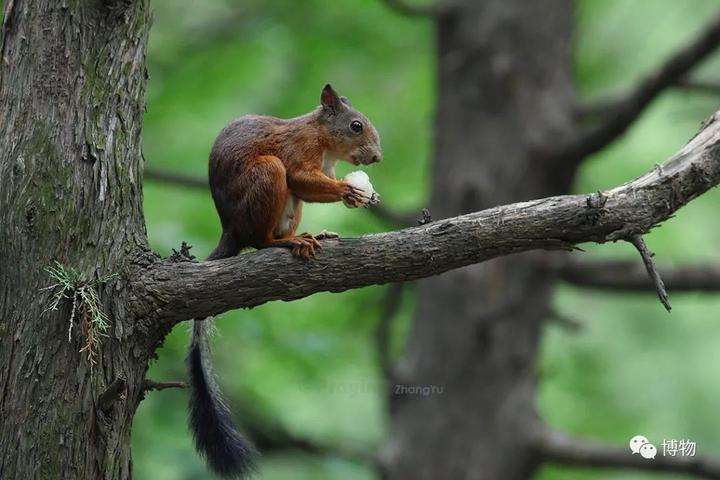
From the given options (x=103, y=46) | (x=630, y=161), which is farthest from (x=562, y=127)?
(x=103, y=46)

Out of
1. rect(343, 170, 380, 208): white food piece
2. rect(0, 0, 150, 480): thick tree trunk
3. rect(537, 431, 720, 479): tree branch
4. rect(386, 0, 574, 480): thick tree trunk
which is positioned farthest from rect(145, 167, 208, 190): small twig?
rect(537, 431, 720, 479): tree branch

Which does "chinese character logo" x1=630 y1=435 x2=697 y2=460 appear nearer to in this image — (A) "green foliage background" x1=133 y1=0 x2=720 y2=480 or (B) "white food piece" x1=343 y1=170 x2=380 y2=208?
(A) "green foliage background" x1=133 y1=0 x2=720 y2=480

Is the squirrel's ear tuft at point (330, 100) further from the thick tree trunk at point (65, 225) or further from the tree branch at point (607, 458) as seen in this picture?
the tree branch at point (607, 458)

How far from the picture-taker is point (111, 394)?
9.82ft

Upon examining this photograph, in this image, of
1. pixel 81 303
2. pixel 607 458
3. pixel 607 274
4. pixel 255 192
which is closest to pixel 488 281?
pixel 607 274

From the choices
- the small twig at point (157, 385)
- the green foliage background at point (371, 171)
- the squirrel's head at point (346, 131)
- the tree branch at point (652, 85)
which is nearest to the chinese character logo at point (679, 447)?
the green foliage background at point (371, 171)

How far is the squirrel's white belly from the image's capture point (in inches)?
148

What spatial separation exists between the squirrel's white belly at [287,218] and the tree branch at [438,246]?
0.53 m

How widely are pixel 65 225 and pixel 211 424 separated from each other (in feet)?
3.21

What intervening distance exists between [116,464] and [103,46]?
1.43m

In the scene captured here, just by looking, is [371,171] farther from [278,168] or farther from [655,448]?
[278,168]

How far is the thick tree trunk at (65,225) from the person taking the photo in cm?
304

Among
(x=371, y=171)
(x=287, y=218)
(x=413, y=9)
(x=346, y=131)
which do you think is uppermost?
(x=413, y=9)

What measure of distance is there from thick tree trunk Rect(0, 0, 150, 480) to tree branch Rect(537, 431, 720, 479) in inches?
139
